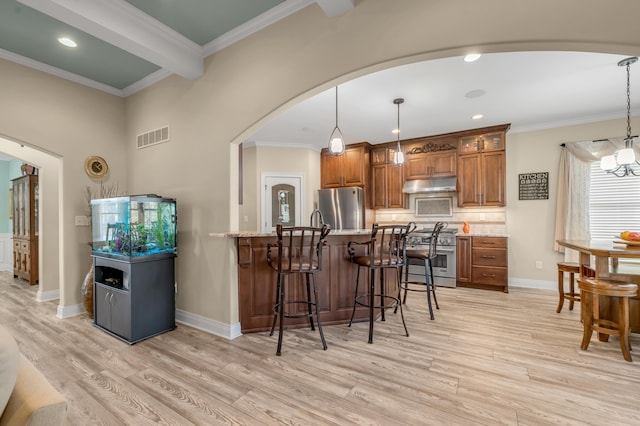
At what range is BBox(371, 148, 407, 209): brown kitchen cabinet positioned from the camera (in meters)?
5.60

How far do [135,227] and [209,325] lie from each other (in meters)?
1.25

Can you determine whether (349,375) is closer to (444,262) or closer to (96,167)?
(444,262)

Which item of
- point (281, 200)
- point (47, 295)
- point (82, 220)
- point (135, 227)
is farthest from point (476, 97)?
point (47, 295)

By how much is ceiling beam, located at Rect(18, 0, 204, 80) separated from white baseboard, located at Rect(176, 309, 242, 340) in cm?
265

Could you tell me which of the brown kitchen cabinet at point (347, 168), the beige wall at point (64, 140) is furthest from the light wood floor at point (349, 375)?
the brown kitchen cabinet at point (347, 168)

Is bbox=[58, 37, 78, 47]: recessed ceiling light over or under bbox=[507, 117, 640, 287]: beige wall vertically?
over

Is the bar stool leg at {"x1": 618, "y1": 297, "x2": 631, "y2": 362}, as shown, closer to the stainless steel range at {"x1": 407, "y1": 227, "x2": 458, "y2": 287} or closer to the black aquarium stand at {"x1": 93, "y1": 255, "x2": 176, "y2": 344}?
the stainless steel range at {"x1": 407, "y1": 227, "x2": 458, "y2": 287}

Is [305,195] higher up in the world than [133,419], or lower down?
higher up

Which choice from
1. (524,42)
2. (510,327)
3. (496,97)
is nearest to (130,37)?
(524,42)

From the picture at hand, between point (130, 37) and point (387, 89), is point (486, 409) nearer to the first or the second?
point (387, 89)

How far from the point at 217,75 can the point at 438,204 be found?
4489 mm

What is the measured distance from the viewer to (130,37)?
2.29 metres

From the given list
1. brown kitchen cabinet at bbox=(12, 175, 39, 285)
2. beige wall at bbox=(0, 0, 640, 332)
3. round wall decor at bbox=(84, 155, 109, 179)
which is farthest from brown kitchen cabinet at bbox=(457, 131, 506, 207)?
brown kitchen cabinet at bbox=(12, 175, 39, 285)

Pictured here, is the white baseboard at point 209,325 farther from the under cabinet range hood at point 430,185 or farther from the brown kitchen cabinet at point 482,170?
the brown kitchen cabinet at point 482,170
